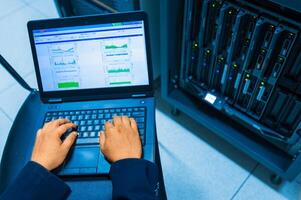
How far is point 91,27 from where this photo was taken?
708 millimetres

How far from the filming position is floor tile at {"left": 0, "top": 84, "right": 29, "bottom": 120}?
1.52 m

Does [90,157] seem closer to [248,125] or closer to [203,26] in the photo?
[203,26]

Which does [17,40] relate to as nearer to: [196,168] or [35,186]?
[196,168]

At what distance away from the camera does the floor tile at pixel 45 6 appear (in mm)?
1968

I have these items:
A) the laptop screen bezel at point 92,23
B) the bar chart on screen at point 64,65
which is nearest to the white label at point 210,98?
the laptop screen bezel at point 92,23

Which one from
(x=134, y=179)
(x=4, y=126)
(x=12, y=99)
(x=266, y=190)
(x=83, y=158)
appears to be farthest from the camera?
(x=12, y=99)

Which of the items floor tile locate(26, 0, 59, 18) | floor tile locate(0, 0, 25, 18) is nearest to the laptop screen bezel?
floor tile locate(26, 0, 59, 18)

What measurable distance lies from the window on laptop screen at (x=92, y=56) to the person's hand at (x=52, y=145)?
0.13m

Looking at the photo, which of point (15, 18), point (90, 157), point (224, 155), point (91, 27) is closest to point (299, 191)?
point (224, 155)

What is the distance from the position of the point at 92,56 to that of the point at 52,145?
24 centimetres

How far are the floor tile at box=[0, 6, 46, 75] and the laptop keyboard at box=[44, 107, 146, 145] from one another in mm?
1050

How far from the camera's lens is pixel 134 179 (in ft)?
1.80

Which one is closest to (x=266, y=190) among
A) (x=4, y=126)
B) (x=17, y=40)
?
(x=4, y=126)

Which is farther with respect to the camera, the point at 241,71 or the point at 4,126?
the point at 4,126
